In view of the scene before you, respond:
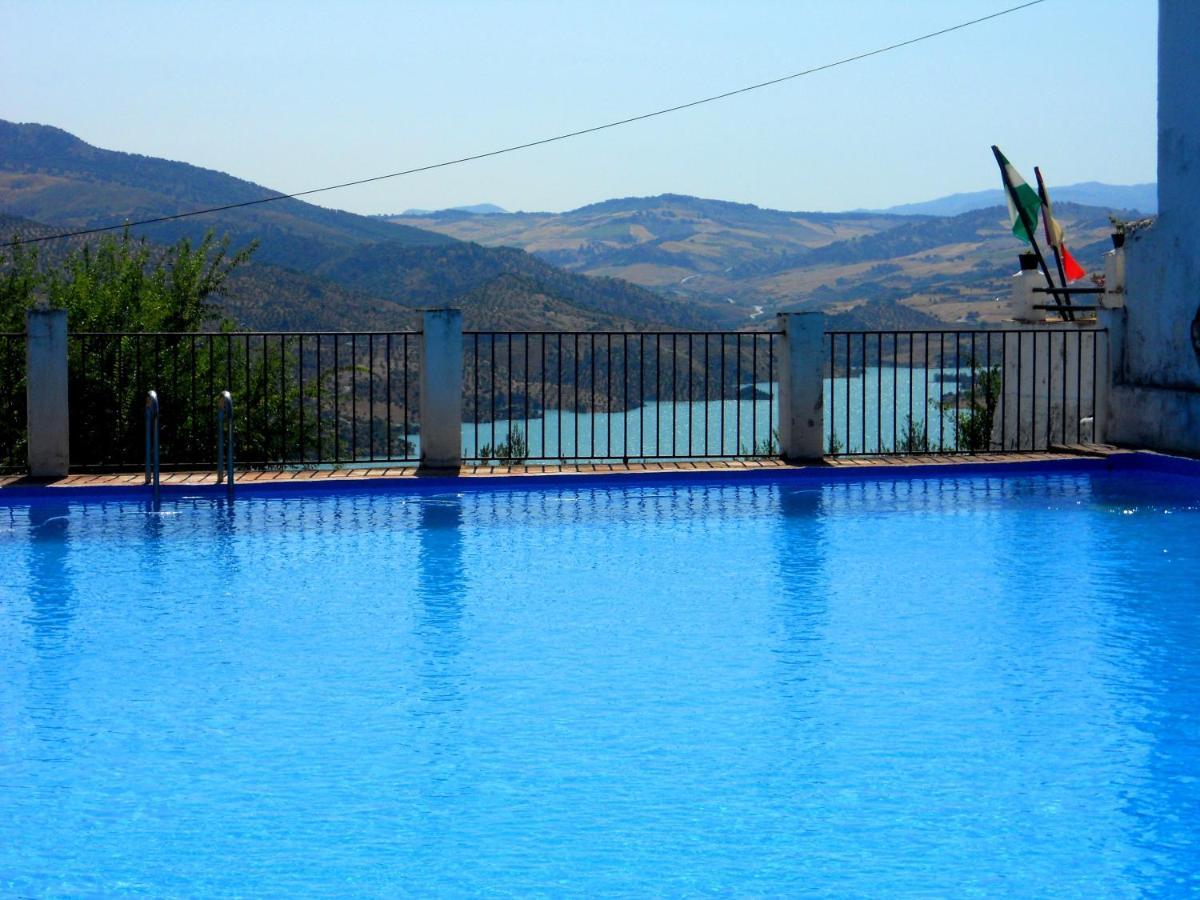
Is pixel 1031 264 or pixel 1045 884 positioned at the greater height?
pixel 1031 264

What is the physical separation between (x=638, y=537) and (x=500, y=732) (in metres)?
4.57

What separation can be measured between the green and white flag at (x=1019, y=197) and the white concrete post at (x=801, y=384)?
8.62 metres

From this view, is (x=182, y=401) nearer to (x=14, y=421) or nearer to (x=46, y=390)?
(x=14, y=421)

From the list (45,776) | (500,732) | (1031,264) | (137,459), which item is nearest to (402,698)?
(500,732)

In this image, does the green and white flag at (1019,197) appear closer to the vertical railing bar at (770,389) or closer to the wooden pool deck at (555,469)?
the vertical railing bar at (770,389)

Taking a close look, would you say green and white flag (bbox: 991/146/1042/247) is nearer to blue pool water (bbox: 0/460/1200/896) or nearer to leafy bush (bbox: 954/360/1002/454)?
leafy bush (bbox: 954/360/1002/454)

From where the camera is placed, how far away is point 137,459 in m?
15.4

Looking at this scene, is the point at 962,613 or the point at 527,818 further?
the point at 962,613

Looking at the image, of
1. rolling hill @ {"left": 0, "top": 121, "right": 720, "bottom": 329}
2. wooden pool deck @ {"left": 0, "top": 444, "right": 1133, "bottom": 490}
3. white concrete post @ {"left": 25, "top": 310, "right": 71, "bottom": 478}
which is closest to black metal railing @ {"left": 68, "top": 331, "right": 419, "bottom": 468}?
wooden pool deck @ {"left": 0, "top": 444, "right": 1133, "bottom": 490}

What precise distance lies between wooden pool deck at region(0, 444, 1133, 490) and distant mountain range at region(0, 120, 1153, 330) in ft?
21.1

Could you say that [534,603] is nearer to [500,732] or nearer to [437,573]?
[437,573]

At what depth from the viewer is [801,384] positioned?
41.6 feet

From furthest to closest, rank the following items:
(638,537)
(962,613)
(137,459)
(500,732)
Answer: (137,459) → (638,537) → (962,613) → (500,732)

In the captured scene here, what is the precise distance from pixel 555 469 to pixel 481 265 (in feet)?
245
